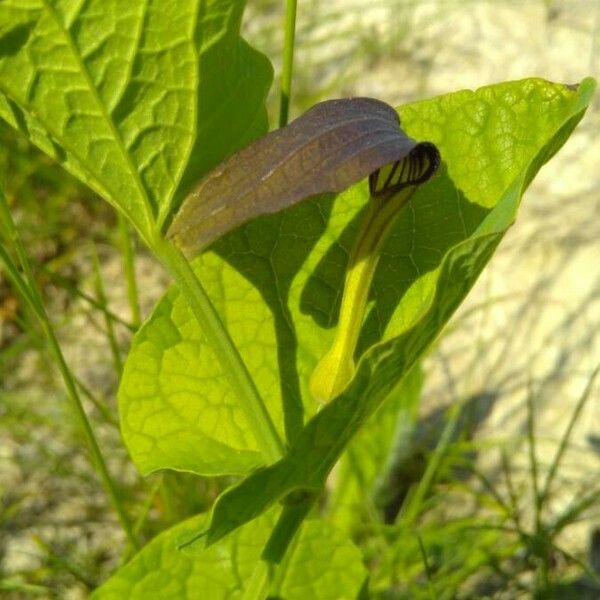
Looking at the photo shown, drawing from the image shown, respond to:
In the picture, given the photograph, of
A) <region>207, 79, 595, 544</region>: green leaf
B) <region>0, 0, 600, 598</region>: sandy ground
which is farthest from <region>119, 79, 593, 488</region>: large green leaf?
<region>0, 0, 600, 598</region>: sandy ground

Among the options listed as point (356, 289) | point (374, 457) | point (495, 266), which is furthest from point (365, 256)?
point (495, 266)

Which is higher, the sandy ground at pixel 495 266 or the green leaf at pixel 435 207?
the sandy ground at pixel 495 266

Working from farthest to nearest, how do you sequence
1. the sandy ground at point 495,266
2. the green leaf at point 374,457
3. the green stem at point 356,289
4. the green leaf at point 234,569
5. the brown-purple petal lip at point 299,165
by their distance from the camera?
the sandy ground at point 495,266 < the green leaf at point 374,457 < the green leaf at point 234,569 < the green stem at point 356,289 < the brown-purple petal lip at point 299,165

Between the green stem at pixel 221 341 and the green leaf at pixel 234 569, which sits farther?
→ the green leaf at pixel 234 569

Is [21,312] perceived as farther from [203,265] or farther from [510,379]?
[203,265]

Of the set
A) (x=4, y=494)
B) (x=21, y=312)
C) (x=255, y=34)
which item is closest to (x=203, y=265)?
(x=4, y=494)

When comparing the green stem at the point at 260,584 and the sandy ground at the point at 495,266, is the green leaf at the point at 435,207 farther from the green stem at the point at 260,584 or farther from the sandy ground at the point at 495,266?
the sandy ground at the point at 495,266

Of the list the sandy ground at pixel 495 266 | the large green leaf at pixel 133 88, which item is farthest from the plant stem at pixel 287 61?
the sandy ground at pixel 495 266

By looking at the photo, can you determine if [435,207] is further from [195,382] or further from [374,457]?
[374,457]
